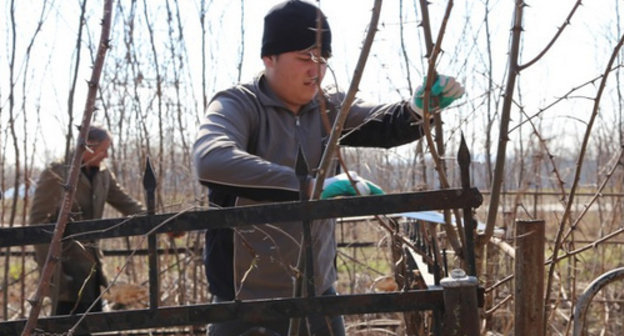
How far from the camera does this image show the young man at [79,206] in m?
4.99

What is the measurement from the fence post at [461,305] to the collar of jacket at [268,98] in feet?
3.18

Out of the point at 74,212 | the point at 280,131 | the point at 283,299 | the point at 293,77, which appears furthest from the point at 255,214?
the point at 74,212

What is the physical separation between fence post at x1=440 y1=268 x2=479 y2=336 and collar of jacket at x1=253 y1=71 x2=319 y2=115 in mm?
969

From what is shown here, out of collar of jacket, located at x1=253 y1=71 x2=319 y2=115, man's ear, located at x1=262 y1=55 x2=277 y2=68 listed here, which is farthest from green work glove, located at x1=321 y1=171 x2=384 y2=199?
man's ear, located at x1=262 y1=55 x2=277 y2=68

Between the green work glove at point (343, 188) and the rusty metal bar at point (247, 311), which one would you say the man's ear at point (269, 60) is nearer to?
the green work glove at point (343, 188)

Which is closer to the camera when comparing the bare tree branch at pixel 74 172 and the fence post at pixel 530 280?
the bare tree branch at pixel 74 172

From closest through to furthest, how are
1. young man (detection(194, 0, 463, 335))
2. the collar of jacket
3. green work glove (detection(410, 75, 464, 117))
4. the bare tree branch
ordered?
the bare tree branch, green work glove (detection(410, 75, 464, 117)), young man (detection(194, 0, 463, 335)), the collar of jacket

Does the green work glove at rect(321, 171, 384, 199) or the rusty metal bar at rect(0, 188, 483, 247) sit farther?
the green work glove at rect(321, 171, 384, 199)

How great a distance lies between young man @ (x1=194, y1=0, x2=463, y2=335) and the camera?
2.23m

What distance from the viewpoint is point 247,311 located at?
5.57 feet

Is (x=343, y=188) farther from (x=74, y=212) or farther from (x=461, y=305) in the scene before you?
(x=74, y=212)

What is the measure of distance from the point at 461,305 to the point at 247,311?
460mm

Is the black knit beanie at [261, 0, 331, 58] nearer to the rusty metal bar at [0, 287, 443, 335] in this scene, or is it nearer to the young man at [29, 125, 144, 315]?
the rusty metal bar at [0, 287, 443, 335]

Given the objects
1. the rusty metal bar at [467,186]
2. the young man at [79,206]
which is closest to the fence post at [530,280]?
the rusty metal bar at [467,186]
